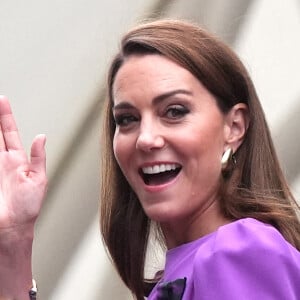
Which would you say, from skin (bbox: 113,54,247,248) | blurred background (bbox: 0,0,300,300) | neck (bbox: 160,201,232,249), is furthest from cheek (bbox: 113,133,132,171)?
blurred background (bbox: 0,0,300,300)

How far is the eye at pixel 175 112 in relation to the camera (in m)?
0.98

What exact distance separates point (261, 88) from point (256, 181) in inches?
21.5

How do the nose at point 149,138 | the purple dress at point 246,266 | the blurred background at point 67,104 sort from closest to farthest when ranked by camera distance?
1. the purple dress at point 246,266
2. the nose at point 149,138
3. the blurred background at point 67,104

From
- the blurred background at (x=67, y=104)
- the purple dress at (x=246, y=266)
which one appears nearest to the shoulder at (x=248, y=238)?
the purple dress at (x=246, y=266)

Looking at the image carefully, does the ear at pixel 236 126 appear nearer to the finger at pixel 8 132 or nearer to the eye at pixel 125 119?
the eye at pixel 125 119

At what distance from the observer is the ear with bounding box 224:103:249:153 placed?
1.03 m

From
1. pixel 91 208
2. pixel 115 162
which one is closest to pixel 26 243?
pixel 115 162

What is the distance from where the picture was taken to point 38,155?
3.29 ft

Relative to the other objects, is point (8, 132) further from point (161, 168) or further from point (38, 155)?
point (161, 168)

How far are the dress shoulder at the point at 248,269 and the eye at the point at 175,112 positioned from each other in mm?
170

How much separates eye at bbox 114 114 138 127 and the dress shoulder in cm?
21

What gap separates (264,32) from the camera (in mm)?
1554

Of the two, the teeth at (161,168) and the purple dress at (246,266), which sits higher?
the teeth at (161,168)

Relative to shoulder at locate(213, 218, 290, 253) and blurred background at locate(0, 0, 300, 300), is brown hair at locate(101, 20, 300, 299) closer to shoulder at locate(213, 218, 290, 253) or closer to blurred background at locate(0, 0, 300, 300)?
shoulder at locate(213, 218, 290, 253)
